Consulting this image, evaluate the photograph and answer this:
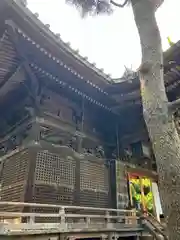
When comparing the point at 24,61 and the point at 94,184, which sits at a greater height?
the point at 24,61

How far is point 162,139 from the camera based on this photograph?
3121 millimetres

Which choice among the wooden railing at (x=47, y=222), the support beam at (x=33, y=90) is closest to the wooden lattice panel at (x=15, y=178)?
the wooden railing at (x=47, y=222)

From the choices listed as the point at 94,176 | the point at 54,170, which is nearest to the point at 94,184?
the point at 94,176

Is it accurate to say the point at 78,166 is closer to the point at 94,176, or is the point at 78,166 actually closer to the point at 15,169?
the point at 94,176

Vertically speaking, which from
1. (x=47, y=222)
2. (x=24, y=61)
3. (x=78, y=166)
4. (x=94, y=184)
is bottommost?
(x=47, y=222)

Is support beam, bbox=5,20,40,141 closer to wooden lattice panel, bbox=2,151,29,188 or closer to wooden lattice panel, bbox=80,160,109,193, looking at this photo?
wooden lattice panel, bbox=2,151,29,188

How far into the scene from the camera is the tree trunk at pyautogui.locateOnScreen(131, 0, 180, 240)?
2766 millimetres

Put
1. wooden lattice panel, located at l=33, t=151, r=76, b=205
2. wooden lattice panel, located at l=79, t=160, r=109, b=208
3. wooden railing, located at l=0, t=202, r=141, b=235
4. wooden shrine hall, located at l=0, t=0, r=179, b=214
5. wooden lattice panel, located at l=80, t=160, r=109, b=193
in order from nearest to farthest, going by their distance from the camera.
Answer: wooden railing, located at l=0, t=202, r=141, b=235, wooden shrine hall, located at l=0, t=0, r=179, b=214, wooden lattice panel, located at l=33, t=151, r=76, b=205, wooden lattice panel, located at l=79, t=160, r=109, b=208, wooden lattice panel, located at l=80, t=160, r=109, b=193

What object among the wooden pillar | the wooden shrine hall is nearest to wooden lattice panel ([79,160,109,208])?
the wooden shrine hall

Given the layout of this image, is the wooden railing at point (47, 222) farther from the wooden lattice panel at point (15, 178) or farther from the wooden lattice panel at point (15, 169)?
the wooden lattice panel at point (15, 169)

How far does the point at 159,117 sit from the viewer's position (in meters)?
3.24

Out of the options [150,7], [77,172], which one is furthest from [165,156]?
[77,172]

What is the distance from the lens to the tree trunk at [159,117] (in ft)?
9.07

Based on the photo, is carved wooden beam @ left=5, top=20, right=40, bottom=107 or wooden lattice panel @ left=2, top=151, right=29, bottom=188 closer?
carved wooden beam @ left=5, top=20, right=40, bottom=107
